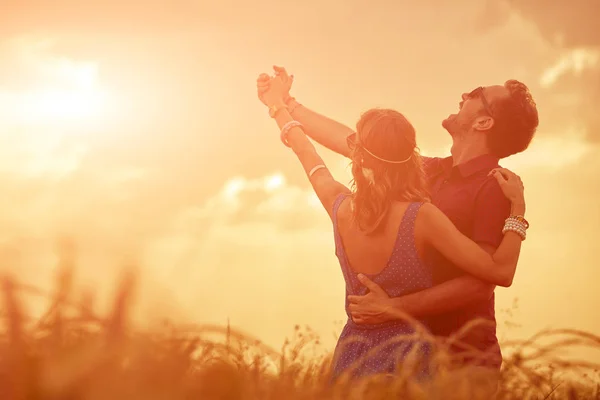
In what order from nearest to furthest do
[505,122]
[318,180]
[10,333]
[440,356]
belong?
[10,333]
[440,356]
[318,180]
[505,122]

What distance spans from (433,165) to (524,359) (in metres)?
3.82

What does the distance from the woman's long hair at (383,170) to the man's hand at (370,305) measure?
1.18 feet

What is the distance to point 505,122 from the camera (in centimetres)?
561

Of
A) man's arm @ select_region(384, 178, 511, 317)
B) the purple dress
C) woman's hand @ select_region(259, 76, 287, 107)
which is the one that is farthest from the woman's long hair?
woman's hand @ select_region(259, 76, 287, 107)

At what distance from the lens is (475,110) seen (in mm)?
5652

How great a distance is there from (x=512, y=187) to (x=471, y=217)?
0.35 meters

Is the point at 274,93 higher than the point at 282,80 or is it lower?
lower

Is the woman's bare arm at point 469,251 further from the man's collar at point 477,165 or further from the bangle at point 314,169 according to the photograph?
the bangle at point 314,169

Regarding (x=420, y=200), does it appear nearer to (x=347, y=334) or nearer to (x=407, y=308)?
(x=407, y=308)

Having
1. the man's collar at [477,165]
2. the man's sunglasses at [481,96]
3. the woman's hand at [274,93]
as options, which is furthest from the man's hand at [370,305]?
the woman's hand at [274,93]

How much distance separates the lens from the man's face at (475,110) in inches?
221

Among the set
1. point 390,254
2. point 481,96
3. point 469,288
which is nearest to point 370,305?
point 390,254

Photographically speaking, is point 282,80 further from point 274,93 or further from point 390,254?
point 390,254

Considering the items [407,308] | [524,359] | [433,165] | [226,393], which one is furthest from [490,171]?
[226,393]
